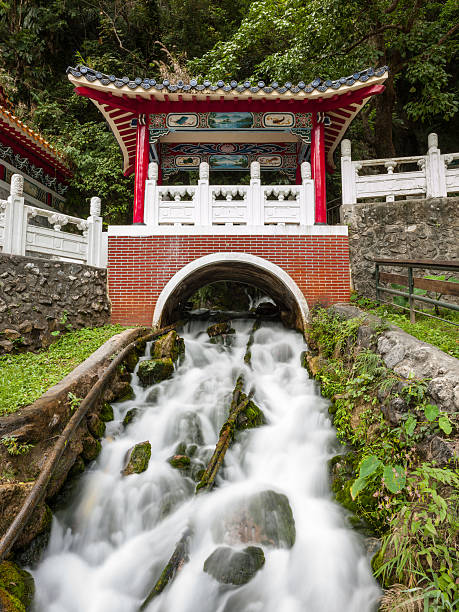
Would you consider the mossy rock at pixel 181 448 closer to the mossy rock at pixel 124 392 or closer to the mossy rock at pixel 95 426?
the mossy rock at pixel 95 426

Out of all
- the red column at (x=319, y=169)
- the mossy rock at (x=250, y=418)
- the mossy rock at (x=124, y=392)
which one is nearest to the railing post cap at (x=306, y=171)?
the red column at (x=319, y=169)

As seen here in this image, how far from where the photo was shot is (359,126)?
11906 millimetres

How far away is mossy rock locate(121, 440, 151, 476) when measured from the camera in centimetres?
416

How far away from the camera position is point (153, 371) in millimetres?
5590

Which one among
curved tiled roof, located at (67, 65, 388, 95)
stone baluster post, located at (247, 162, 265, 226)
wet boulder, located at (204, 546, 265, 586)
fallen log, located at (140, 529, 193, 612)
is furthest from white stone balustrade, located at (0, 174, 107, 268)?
wet boulder, located at (204, 546, 265, 586)

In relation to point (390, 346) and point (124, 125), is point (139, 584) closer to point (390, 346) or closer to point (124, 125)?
point (390, 346)

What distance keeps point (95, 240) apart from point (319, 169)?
5000 mm

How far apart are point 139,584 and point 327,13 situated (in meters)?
11.7

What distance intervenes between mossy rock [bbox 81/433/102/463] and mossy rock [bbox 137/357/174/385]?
1.37 m

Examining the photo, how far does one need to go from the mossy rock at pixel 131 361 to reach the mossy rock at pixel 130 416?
31.5 inches

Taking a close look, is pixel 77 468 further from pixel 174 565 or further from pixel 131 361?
pixel 131 361

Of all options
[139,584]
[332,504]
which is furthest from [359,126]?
[139,584]

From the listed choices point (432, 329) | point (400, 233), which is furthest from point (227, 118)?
point (432, 329)

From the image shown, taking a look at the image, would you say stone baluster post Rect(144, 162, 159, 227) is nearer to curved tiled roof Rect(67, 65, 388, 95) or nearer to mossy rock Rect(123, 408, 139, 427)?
curved tiled roof Rect(67, 65, 388, 95)
